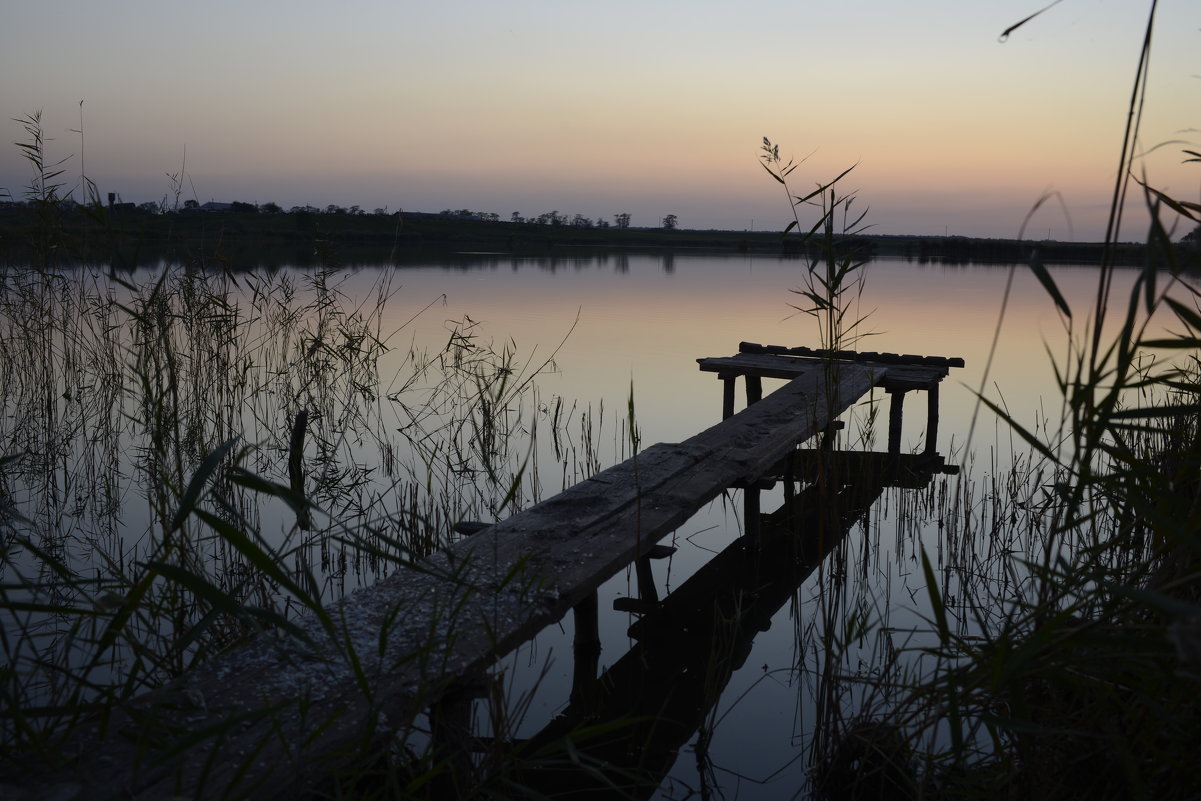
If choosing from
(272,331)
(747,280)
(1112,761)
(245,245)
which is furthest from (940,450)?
(245,245)

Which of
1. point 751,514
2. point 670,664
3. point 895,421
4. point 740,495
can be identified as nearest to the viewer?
point 670,664

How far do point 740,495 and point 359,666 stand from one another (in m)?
5.03

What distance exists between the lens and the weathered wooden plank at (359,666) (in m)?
1.88

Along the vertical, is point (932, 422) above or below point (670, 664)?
above

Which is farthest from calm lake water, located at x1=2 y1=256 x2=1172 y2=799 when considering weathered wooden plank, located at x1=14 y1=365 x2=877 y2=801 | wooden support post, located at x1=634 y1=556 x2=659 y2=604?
weathered wooden plank, located at x1=14 y1=365 x2=877 y2=801

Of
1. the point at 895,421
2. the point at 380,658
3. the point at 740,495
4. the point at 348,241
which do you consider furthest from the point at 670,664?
the point at 348,241

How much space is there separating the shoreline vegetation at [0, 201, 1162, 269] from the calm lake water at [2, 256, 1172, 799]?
3.88 ft

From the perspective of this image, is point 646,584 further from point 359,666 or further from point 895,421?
point 895,421

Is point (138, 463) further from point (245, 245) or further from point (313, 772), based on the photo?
point (245, 245)

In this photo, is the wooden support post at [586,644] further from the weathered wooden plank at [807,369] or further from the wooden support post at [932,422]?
the wooden support post at [932,422]

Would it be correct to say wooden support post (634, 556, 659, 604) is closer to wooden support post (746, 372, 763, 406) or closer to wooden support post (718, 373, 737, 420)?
wooden support post (718, 373, 737, 420)

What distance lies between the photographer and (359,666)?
1933 millimetres

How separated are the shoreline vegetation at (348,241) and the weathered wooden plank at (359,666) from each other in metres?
1.33

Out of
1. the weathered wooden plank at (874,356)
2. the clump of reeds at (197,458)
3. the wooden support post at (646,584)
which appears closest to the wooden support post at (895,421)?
the weathered wooden plank at (874,356)
